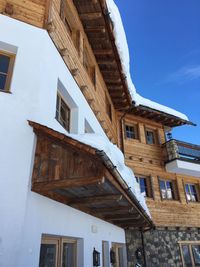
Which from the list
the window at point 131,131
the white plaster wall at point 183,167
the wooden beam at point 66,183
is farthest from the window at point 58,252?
the window at point 131,131

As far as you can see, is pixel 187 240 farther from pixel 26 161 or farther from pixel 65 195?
pixel 26 161

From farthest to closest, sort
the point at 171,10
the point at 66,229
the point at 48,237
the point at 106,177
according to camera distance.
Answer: the point at 171,10 < the point at 66,229 < the point at 48,237 < the point at 106,177

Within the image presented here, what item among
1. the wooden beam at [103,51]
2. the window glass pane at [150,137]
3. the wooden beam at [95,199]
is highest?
the wooden beam at [103,51]

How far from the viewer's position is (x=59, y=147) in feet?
12.8

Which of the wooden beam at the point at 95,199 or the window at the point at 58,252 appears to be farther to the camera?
the wooden beam at the point at 95,199

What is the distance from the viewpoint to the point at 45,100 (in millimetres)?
4691

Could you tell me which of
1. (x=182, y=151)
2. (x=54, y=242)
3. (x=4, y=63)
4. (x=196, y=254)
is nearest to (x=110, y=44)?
(x=4, y=63)

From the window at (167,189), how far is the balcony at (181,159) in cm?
74

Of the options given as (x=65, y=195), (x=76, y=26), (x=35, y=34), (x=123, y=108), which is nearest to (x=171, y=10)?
(x=123, y=108)

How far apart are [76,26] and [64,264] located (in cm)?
731

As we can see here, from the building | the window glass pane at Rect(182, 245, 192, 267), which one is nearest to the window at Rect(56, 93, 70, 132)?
the building

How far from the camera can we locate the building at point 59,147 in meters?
3.51

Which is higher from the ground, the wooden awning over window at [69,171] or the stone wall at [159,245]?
the wooden awning over window at [69,171]

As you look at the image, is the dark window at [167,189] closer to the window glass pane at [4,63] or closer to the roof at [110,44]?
the roof at [110,44]
